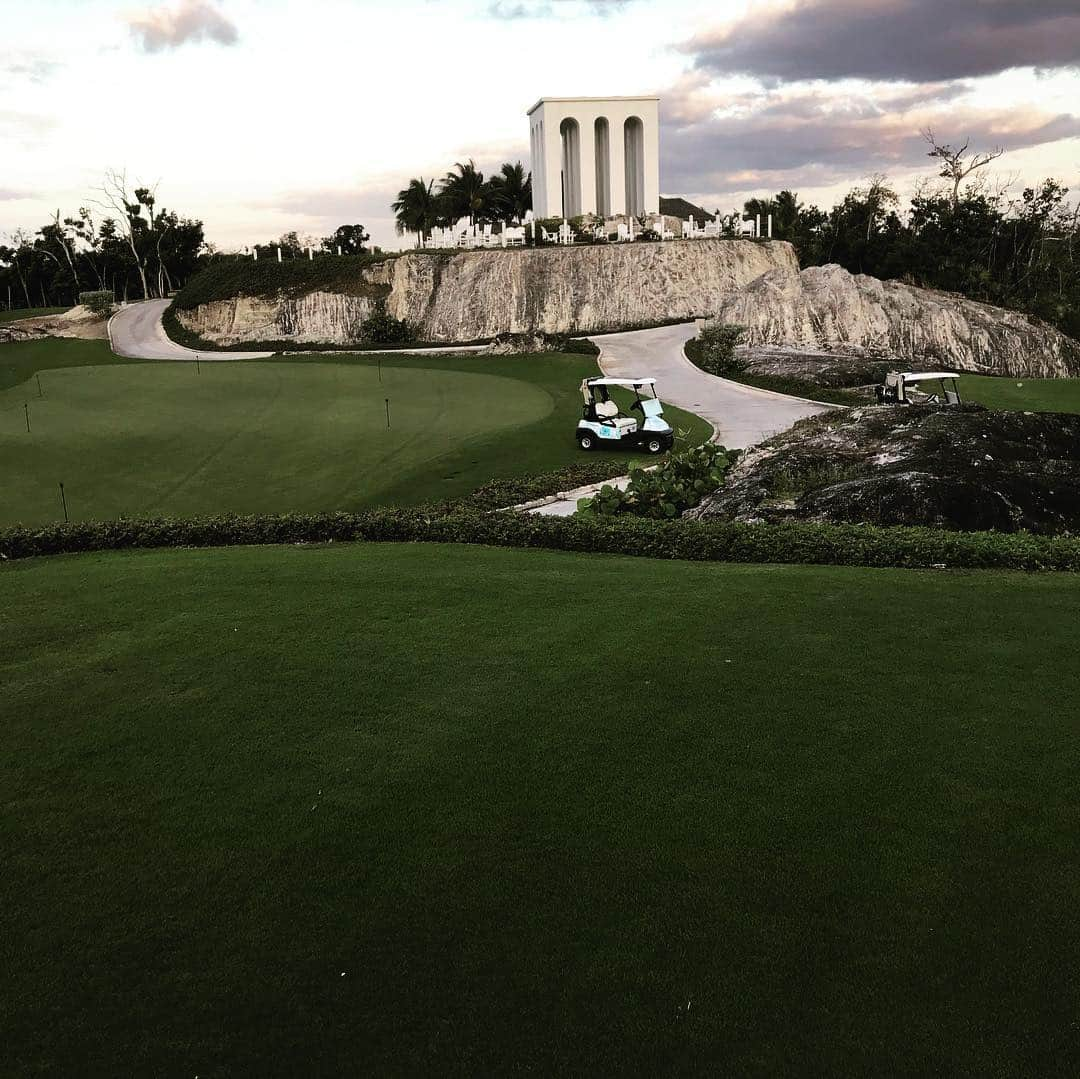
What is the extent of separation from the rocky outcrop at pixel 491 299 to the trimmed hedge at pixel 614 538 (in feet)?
139

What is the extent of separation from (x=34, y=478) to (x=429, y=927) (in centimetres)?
2162

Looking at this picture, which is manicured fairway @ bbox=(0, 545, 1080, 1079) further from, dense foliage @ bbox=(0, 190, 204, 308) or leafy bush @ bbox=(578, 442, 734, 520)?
dense foliage @ bbox=(0, 190, 204, 308)

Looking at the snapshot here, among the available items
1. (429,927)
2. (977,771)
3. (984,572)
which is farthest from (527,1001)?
(984,572)

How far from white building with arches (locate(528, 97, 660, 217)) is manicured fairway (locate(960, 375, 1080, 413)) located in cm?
4113

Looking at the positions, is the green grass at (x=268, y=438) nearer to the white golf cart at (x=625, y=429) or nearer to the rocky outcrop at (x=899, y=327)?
the white golf cart at (x=625, y=429)

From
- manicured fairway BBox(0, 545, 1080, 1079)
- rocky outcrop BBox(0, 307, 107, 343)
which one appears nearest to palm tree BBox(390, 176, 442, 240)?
rocky outcrop BBox(0, 307, 107, 343)

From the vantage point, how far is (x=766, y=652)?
29.2 feet

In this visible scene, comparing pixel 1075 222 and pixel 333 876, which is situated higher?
pixel 1075 222

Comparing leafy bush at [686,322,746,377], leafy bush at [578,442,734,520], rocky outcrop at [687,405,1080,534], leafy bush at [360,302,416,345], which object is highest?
leafy bush at [360,302,416,345]

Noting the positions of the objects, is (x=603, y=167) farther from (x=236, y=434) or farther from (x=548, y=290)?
(x=236, y=434)

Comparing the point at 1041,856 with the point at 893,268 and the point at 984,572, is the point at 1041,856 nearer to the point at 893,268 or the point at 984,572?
the point at 984,572

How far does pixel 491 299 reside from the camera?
59469mm

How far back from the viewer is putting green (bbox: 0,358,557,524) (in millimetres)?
22328


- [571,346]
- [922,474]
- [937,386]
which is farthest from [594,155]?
[922,474]
